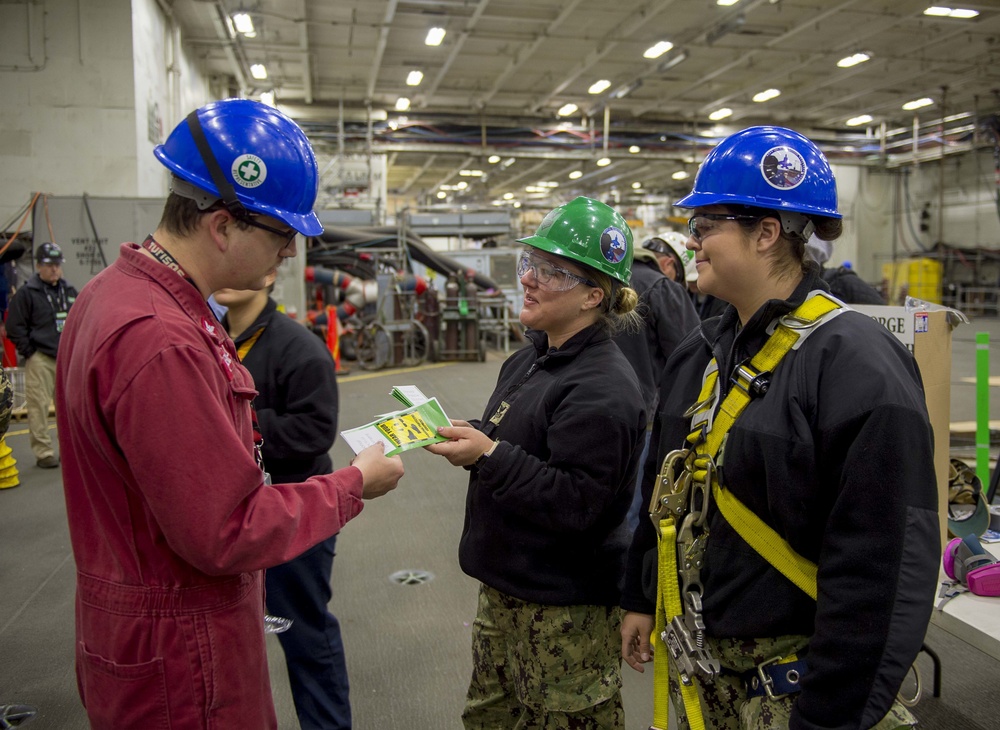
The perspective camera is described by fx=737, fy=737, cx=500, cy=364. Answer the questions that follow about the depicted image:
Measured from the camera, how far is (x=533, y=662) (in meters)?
2.04

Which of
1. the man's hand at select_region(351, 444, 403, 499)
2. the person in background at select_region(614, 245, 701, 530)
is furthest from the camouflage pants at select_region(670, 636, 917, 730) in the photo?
the person in background at select_region(614, 245, 701, 530)

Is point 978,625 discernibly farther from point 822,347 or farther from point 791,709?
point 822,347

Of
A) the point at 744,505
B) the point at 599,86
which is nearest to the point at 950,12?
the point at 599,86

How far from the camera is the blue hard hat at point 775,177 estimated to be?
62.7 inches

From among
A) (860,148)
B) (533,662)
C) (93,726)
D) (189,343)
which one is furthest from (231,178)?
(860,148)

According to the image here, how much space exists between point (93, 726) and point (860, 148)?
26383 millimetres

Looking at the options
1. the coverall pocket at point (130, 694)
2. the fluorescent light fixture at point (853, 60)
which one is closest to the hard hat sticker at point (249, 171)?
the coverall pocket at point (130, 694)

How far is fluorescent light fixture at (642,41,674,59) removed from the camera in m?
15.5

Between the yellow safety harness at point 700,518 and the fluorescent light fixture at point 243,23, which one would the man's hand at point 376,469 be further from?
the fluorescent light fixture at point 243,23

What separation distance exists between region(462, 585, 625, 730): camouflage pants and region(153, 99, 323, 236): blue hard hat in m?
1.24

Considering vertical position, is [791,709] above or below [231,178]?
below

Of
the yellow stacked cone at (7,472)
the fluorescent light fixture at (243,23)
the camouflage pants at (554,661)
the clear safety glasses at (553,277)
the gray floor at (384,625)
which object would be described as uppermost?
the fluorescent light fixture at (243,23)

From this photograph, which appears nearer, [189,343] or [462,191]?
[189,343]

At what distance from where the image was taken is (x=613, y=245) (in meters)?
2.23
